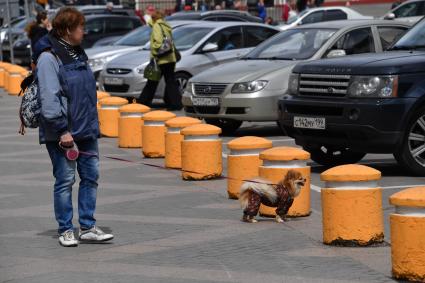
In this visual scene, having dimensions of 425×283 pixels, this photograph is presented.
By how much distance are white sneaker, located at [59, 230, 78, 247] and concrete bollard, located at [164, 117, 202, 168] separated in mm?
4476

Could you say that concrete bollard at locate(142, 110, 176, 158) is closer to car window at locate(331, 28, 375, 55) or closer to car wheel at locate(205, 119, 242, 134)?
car wheel at locate(205, 119, 242, 134)

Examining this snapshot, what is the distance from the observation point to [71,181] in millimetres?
8773

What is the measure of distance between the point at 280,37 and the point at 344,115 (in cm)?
574

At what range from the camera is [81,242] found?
897cm

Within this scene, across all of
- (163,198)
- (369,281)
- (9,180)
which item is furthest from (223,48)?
(369,281)

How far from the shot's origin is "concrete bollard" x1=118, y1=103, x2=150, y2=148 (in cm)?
1585

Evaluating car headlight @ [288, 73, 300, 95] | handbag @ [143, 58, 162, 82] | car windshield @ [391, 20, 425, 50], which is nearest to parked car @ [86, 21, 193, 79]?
handbag @ [143, 58, 162, 82]

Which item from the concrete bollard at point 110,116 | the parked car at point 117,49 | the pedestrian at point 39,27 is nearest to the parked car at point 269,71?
the concrete bollard at point 110,116

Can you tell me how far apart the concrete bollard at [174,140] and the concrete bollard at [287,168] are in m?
3.39

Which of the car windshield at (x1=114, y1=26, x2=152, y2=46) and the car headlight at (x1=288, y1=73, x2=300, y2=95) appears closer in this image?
the car headlight at (x1=288, y1=73, x2=300, y2=95)

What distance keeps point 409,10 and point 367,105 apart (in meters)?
23.5

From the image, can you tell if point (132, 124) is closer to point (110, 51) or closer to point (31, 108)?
point (31, 108)

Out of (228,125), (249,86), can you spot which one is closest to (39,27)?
(228,125)

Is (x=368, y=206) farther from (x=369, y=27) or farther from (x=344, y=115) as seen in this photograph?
(x=369, y=27)
